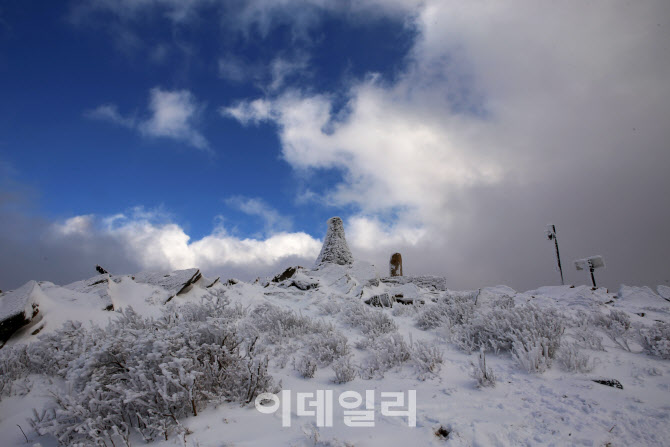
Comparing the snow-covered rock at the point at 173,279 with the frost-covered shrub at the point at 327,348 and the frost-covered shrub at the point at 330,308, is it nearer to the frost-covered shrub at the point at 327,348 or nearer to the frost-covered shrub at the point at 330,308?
the frost-covered shrub at the point at 330,308

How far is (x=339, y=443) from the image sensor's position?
2199 millimetres

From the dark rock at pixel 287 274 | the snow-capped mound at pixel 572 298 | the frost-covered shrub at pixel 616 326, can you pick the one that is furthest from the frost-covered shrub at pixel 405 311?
the dark rock at pixel 287 274

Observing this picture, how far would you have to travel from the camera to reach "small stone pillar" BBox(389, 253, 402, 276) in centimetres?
1927

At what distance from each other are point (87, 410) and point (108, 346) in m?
0.57

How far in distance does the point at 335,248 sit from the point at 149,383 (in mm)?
13358

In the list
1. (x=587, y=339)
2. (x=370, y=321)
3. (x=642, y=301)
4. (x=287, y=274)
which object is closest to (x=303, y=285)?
(x=287, y=274)

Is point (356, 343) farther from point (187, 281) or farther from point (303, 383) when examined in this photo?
point (187, 281)

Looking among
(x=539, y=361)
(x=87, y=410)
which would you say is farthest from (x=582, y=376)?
(x=87, y=410)

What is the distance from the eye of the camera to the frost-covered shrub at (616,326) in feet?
15.4

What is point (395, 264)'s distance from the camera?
19.6 meters

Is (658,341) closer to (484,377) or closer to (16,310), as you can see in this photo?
(484,377)

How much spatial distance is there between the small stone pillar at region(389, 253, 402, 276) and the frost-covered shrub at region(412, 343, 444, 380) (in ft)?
50.9

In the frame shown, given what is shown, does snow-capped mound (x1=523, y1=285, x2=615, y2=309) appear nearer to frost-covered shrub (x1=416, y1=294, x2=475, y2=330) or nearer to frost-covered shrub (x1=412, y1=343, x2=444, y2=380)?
frost-covered shrub (x1=416, y1=294, x2=475, y2=330)

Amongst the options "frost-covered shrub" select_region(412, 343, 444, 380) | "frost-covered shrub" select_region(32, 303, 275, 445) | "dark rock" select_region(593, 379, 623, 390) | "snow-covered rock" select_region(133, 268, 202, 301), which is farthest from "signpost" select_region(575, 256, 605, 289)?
"frost-covered shrub" select_region(32, 303, 275, 445)
